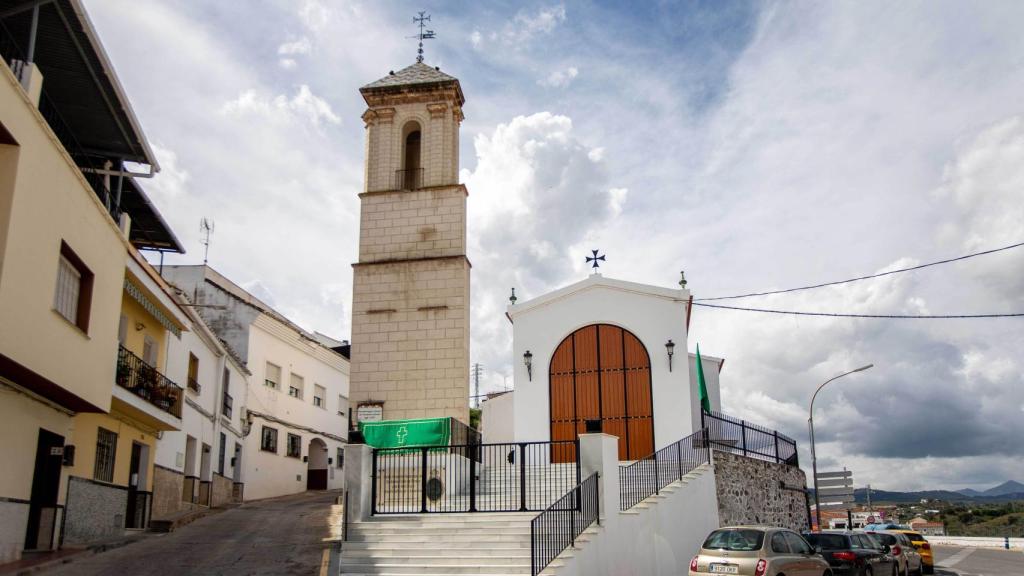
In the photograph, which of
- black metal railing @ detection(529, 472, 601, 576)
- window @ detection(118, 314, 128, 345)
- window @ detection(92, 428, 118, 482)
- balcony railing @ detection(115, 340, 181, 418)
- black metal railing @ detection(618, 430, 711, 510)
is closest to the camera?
black metal railing @ detection(529, 472, 601, 576)

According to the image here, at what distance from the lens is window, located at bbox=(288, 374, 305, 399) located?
3498 centimetres

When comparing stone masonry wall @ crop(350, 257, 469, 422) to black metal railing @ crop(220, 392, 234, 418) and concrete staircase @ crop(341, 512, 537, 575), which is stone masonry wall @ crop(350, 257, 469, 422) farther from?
concrete staircase @ crop(341, 512, 537, 575)

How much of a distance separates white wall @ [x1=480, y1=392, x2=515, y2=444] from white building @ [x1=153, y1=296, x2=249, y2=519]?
27.4ft

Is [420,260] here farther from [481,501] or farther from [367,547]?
[367,547]

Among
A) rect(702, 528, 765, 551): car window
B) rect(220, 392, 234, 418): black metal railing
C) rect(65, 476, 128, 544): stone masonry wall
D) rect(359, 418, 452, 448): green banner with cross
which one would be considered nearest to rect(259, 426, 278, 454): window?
rect(220, 392, 234, 418): black metal railing

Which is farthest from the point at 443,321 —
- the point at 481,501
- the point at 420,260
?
the point at 481,501

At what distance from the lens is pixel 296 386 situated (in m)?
35.7

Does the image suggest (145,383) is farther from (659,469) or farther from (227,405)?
(659,469)

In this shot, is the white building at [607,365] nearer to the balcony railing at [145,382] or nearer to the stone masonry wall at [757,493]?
the stone masonry wall at [757,493]

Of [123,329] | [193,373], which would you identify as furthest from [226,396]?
[123,329]

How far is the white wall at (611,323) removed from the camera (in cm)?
2159

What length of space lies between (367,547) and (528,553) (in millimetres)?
2767

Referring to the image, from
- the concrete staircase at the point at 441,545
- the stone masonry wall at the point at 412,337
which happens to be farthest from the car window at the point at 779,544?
the stone masonry wall at the point at 412,337

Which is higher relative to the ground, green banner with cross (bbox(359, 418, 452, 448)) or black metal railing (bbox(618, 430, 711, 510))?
green banner with cross (bbox(359, 418, 452, 448))
